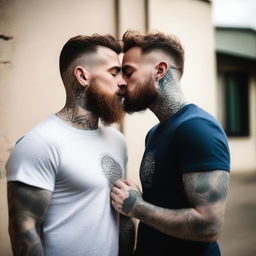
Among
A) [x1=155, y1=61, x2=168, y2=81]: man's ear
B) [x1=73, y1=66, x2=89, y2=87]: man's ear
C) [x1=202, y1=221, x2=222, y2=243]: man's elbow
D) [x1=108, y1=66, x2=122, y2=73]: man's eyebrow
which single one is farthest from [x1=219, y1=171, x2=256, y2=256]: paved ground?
[x1=73, y1=66, x2=89, y2=87]: man's ear

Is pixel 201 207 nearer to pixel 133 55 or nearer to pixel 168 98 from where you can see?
pixel 168 98

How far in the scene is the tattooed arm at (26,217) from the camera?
166cm

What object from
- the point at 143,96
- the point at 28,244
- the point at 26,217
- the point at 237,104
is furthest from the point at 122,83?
the point at 237,104

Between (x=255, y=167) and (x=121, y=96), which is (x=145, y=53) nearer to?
(x=121, y=96)

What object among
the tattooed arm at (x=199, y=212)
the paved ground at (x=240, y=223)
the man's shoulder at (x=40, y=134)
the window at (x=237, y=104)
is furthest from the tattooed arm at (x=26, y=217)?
the window at (x=237, y=104)

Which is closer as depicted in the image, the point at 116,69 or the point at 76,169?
the point at 76,169

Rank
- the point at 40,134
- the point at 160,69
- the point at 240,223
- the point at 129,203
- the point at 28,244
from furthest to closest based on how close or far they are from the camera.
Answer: the point at 240,223 → the point at 160,69 → the point at 129,203 → the point at 40,134 → the point at 28,244

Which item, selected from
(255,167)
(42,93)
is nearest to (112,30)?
(42,93)

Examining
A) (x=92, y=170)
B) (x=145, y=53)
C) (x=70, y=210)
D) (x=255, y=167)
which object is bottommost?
(x=255, y=167)

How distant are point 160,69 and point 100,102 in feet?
1.46

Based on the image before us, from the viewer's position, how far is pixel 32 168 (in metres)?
1.69

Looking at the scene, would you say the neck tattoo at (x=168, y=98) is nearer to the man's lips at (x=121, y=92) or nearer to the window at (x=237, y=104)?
the man's lips at (x=121, y=92)

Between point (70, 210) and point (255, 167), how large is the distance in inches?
442

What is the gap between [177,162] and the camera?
6.06 ft
